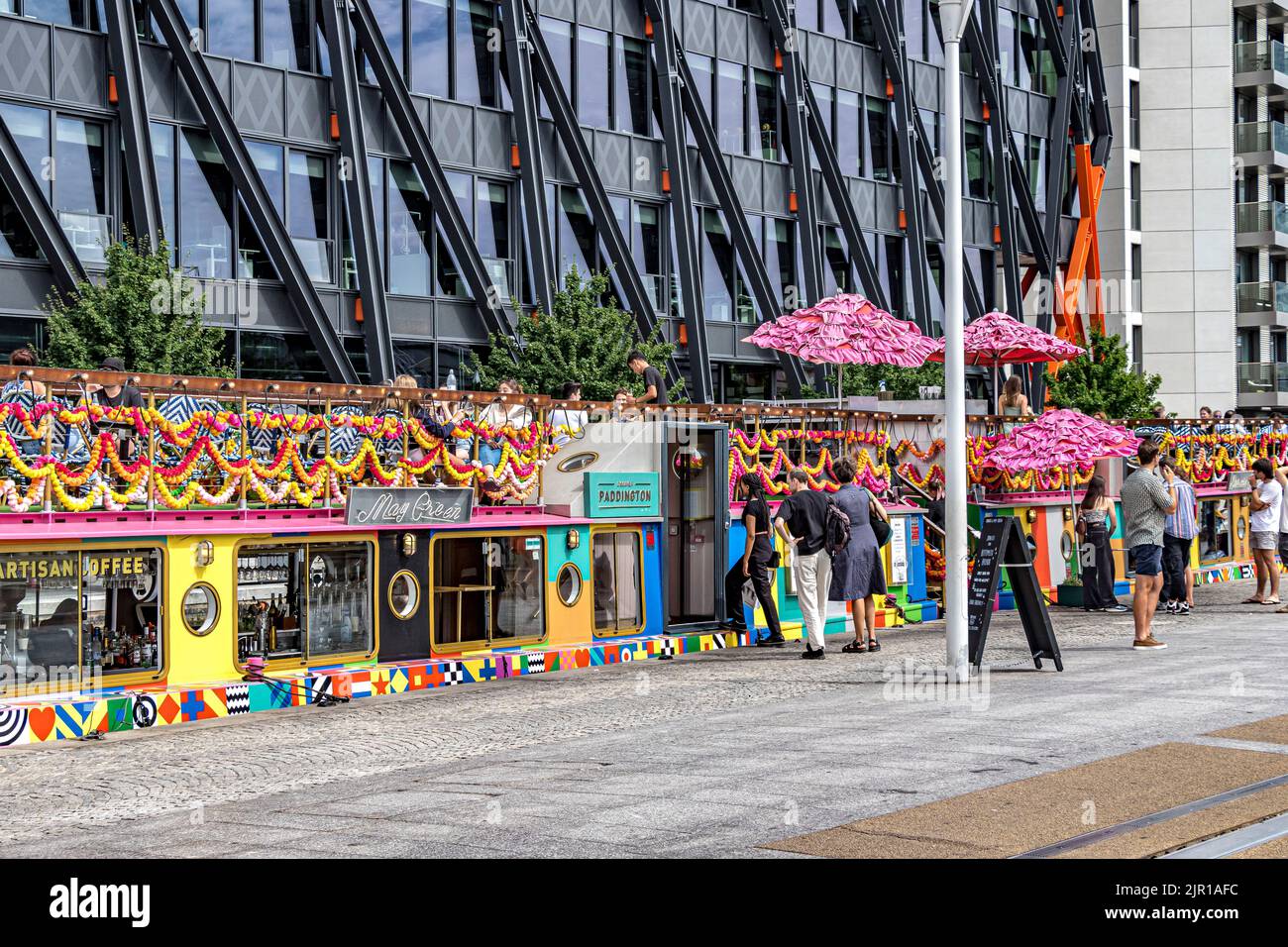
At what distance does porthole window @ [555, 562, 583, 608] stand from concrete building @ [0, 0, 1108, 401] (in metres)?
13.5

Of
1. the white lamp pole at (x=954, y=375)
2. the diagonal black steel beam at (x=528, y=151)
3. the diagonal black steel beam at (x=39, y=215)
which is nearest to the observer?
the white lamp pole at (x=954, y=375)

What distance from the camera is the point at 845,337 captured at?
21.3 meters

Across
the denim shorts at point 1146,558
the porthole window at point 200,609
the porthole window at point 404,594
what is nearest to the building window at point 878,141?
the denim shorts at point 1146,558

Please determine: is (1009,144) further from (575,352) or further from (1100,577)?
(1100,577)

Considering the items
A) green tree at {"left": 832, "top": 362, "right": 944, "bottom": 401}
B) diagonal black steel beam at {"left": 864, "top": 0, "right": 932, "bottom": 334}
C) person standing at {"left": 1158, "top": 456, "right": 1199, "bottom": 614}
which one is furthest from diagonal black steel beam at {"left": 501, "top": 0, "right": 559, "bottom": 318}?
person standing at {"left": 1158, "top": 456, "right": 1199, "bottom": 614}

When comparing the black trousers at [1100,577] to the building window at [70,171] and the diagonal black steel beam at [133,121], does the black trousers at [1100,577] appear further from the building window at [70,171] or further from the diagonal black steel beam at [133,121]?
the building window at [70,171]

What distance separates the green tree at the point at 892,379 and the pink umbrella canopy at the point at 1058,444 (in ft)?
48.2

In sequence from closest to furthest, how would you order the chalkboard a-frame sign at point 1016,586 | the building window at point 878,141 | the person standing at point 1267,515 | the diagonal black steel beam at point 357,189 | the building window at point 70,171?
1. the chalkboard a-frame sign at point 1016,586
2. the person standing at point 1267,515
3. the building window at point 70,171
4. the diagonal black steel beam at point 357,189
5. the building window at point 878,141

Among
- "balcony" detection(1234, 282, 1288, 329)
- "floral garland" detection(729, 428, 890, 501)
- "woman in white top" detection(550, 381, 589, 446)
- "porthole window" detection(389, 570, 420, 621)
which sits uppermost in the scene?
"balcony" detection(1234, 282, 1288, 329)

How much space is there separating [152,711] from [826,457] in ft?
30.1

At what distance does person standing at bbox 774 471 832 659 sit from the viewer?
17.0 metres

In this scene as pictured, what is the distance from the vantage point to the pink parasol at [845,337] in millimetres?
21281

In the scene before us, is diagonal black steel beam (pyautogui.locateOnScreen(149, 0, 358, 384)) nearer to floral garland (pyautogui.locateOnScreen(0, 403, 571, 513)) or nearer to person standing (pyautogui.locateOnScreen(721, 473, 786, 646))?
person standing (pyautogui.locateOnScreen(721, 473, 786, 646))

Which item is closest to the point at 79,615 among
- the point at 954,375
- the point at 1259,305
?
the point at 954,375
